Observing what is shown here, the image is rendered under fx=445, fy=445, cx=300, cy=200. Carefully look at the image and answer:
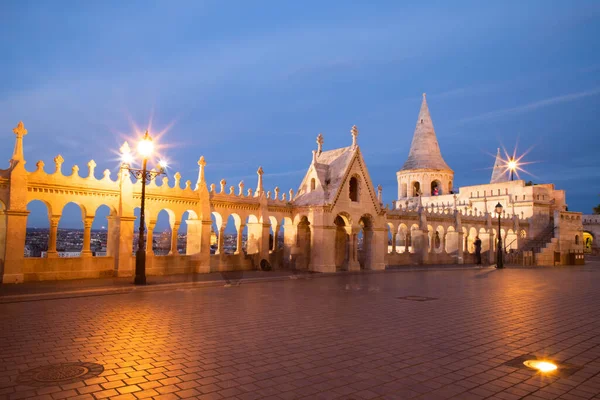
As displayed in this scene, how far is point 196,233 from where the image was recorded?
76.5ft

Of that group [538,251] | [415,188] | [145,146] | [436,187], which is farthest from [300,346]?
[436,187]

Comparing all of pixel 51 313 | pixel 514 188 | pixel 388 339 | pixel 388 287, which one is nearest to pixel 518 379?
pixel 388 339

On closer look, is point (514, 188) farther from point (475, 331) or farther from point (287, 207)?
point (475, 331)

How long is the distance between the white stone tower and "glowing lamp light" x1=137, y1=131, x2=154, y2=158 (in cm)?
4763

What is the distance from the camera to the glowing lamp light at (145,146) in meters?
17.5

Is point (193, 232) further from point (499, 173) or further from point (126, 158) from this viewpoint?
point (499, 173)

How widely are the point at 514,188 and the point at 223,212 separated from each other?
38377 mm

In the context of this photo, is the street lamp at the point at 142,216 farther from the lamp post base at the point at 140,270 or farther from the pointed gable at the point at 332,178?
the pointed gable at the point at 332,178

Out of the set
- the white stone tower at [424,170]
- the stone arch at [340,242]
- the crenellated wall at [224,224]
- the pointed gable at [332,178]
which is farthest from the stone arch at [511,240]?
the stone arch at [340,242]

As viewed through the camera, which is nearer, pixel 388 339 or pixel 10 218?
pixel 388 339

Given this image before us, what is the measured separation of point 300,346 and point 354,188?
2085cm

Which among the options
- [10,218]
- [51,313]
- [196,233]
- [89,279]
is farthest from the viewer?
[196,233]

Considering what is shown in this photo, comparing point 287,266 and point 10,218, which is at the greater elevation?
point 10,218

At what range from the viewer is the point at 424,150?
61094mm
